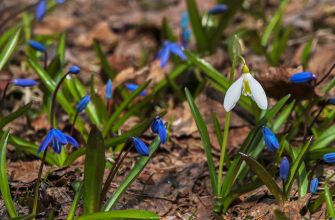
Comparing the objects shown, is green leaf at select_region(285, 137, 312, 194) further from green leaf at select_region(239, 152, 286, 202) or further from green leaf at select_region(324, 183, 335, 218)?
green leaf at select_region(324, 183, 335, 218)

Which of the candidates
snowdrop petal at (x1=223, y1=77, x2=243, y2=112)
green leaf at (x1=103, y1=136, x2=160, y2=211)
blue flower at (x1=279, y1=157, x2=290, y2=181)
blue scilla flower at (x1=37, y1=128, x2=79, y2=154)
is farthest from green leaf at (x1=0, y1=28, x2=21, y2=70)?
blue flower at (x1=279, y1=157, x2=290, y2=181)

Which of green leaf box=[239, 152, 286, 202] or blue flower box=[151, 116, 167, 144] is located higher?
blue flower box=[151, 116, 167, 144]

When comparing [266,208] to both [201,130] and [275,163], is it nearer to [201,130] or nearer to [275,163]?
[275,163]

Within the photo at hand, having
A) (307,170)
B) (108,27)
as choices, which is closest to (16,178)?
(307,170)

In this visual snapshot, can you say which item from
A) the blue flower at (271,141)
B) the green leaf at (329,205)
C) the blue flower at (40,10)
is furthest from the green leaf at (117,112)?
the green leaf at (329,205)

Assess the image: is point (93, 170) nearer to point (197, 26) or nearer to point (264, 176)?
point (264, 176)

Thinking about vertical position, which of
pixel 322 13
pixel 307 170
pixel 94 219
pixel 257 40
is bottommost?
pixel 94 219
